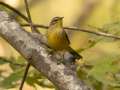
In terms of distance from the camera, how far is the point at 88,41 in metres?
1.04

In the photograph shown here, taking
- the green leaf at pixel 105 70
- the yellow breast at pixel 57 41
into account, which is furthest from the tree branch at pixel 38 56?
the green leaf at pixel 105 70

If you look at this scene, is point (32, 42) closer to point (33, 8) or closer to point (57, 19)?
point (57, 19)

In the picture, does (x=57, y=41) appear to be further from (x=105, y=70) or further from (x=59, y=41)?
(x=105, y=70)

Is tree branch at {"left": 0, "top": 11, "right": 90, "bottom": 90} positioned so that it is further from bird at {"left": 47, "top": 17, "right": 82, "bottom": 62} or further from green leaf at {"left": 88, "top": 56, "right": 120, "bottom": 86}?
green leaf at {"left": 88, "top": 56, "right": 120, "bottom": 86}

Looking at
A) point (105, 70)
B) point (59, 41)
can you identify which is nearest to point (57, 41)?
point (59, 41)

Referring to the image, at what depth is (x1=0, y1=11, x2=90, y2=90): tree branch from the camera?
0.79 meters

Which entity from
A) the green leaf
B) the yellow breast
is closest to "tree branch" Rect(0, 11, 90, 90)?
the yellow breast

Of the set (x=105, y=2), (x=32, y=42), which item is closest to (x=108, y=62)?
(x=32, y=42)

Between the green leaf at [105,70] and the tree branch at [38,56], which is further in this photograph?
the green leaf at [105,70]

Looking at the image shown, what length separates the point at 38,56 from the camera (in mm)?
855

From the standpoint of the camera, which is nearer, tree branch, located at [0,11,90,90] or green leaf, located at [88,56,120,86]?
tree branch, located at [0,11,90,90]

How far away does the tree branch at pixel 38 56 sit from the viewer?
0.79 metres

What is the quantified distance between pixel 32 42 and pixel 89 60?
0.18 m

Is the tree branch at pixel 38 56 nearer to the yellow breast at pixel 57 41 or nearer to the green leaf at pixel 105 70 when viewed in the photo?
the yellow breast at pixel 57 41
